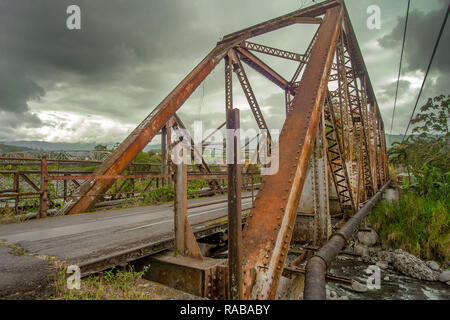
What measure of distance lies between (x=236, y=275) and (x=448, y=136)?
13.9m

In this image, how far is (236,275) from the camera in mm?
1878

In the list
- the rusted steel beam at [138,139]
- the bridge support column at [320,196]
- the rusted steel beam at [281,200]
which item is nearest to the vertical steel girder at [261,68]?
the rusted steel beam at [138,139]

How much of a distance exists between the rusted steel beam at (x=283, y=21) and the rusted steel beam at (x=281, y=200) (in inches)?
133

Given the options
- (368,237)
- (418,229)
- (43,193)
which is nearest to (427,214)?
(418,229)

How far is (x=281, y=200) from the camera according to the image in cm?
251

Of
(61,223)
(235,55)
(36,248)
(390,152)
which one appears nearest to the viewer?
(36,248)

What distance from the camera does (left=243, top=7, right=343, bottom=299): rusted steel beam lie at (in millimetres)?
2166

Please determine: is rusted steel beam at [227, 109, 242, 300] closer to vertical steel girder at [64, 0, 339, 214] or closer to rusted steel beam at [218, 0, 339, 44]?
vertical steel girder at [64, 0, 339, 214]

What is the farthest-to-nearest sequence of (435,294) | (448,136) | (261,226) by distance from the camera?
1. (448,136)
2. (435,294)
3. (261,226)

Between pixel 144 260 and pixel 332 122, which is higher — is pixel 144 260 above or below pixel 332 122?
below

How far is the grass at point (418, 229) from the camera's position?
222 inches

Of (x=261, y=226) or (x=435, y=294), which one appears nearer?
(x=261, y=226)
